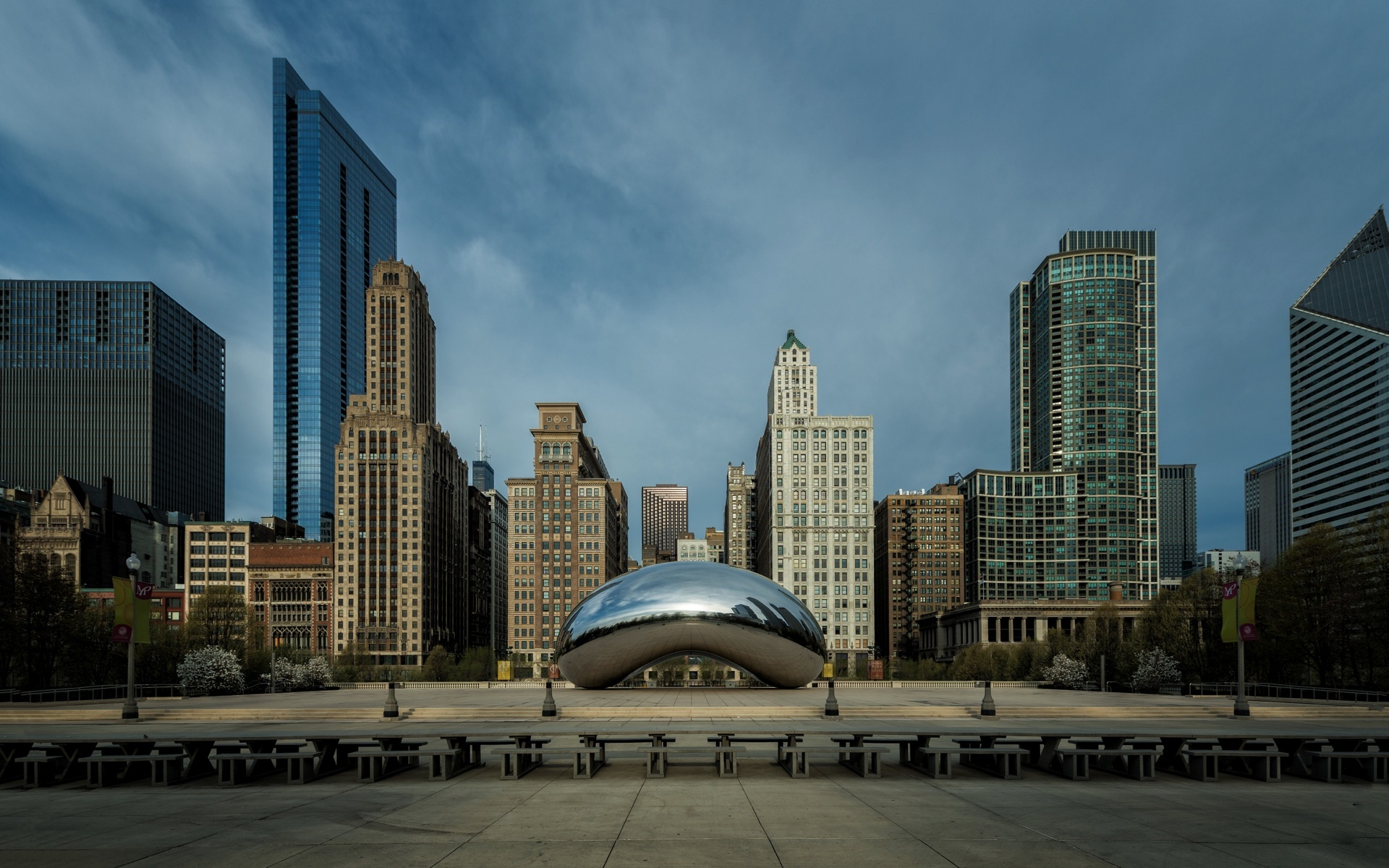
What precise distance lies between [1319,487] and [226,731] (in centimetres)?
20222

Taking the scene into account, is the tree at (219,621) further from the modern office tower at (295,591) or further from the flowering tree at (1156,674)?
the modern office tower at (295,591)

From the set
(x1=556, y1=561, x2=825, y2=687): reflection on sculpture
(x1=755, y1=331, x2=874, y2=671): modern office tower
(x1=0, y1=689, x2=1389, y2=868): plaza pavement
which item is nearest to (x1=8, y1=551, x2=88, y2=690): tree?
(x1=556, y1=561, x2=825, y2=687): reflection on sculpture

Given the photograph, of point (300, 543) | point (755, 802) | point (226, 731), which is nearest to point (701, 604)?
point (226, 731)

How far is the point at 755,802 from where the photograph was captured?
41.9 ft

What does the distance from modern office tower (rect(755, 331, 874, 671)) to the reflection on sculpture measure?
11138 centimetres

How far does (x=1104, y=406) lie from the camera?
18275 centimetres

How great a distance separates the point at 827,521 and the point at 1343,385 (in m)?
100

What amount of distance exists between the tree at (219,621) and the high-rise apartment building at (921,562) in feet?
420

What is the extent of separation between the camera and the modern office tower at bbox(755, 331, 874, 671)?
14688 cm

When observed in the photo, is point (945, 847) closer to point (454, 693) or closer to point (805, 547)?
point (454, 693)

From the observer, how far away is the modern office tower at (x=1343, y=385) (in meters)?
152

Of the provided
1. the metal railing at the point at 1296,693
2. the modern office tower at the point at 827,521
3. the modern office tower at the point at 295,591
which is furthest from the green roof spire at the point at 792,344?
the metal railing at the point at 1296,693

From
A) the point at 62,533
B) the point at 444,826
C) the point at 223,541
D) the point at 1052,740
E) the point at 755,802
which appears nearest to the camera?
the point at 444,826

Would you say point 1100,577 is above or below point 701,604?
below
